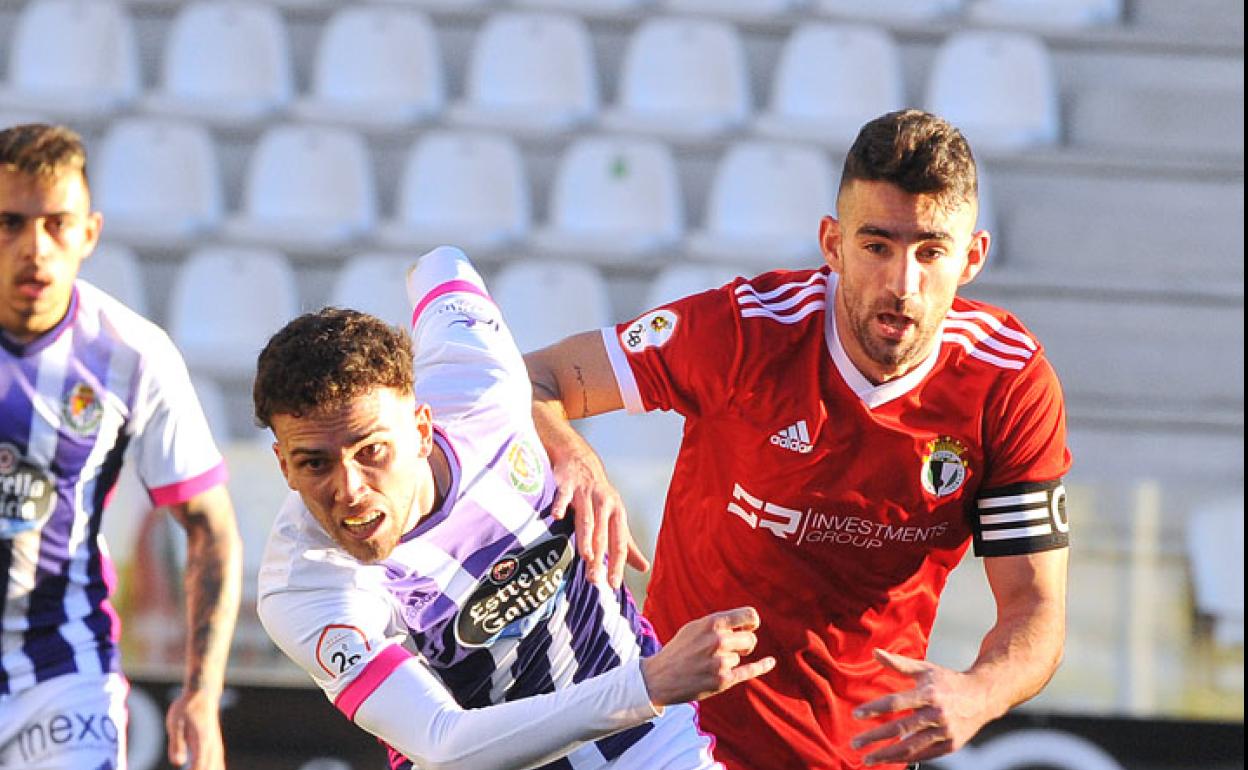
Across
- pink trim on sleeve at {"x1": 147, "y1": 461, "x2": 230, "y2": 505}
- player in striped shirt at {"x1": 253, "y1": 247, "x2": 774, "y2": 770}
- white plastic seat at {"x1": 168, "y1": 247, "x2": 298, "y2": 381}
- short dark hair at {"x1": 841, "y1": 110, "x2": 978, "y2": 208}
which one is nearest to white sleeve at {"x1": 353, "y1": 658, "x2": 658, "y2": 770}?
player in striped shirt at {"x1": 253, "y1": 247, "x2": 774, "y2": 770}

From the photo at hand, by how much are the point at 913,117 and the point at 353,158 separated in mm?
5009

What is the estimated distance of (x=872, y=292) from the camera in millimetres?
3184

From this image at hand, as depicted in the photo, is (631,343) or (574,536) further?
(631,343)

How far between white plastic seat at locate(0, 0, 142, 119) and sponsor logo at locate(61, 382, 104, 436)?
4898 millimetres

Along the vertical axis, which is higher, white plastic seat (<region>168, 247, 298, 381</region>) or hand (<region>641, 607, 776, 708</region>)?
hand (<region>641, 607, 776, 708</region>)

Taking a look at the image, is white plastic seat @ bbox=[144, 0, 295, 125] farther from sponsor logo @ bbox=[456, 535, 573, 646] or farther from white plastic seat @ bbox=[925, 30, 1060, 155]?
sponsor logo @ bbox=[456, 535, 573, 646]

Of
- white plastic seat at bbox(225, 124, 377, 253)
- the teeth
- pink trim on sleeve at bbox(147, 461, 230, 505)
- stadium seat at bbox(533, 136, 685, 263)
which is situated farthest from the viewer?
white plastic seat at bbox(225, 124, 377, 253)

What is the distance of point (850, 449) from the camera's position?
133 inches

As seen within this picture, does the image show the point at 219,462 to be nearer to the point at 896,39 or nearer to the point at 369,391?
the point at 369,391

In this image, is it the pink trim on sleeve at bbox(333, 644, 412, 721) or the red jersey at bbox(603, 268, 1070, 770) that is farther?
the red jersey at bbox(603, 268, 1070, 770)

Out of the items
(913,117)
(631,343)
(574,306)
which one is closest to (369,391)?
(631,343)


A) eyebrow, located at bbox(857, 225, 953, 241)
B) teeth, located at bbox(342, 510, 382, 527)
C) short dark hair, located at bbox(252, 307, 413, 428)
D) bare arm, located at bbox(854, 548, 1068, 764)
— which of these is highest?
eyebrow, located at bbox(857, 225, 953, 241)

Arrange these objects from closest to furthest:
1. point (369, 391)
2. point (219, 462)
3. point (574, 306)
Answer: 1. point (369, 391)
2. point (219, 462)
3. point (574, 306)

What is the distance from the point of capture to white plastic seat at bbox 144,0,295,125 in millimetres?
8188
